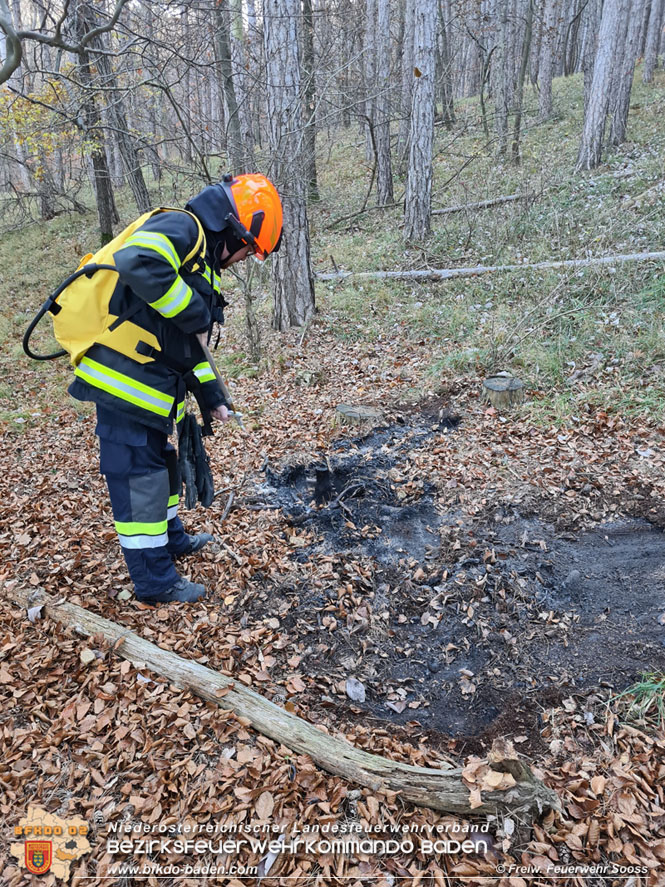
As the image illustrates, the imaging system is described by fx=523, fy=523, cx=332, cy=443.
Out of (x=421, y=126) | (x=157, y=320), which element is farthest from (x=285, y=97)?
(x=157, y=320)

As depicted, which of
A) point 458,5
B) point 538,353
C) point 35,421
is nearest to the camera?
point 538,353

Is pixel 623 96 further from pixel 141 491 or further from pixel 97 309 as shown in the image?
pixel 141 491

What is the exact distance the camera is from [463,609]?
11.1 feet

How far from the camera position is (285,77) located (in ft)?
22.3

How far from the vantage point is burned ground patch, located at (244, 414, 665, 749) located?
283 centimetres

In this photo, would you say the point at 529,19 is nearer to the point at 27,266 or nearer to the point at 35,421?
the point at 27,266

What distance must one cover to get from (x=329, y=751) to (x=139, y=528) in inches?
63.5

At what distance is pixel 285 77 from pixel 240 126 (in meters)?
2.97

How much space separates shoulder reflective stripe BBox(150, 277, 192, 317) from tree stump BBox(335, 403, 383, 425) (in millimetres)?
3088

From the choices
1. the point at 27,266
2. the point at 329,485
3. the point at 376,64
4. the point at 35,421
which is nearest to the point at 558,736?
the point at 329,485

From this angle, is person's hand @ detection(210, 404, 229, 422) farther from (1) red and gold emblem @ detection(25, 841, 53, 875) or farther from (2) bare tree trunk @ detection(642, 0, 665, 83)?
(2) bare tree trunk @ detection(642, 0, 665, 83)

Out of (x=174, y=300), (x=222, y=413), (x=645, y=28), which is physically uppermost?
(x=645, y=28)

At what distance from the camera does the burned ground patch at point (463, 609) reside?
283 centimetres

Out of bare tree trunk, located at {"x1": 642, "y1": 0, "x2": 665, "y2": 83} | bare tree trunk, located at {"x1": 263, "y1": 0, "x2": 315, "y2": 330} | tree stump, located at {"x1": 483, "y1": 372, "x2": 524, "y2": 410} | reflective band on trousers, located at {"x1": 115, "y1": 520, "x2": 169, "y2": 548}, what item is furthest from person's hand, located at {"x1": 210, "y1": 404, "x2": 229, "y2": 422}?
bare tree trunk, located at {"x1": 642, "y1": 0, "x2": 665, "y2": 83}
